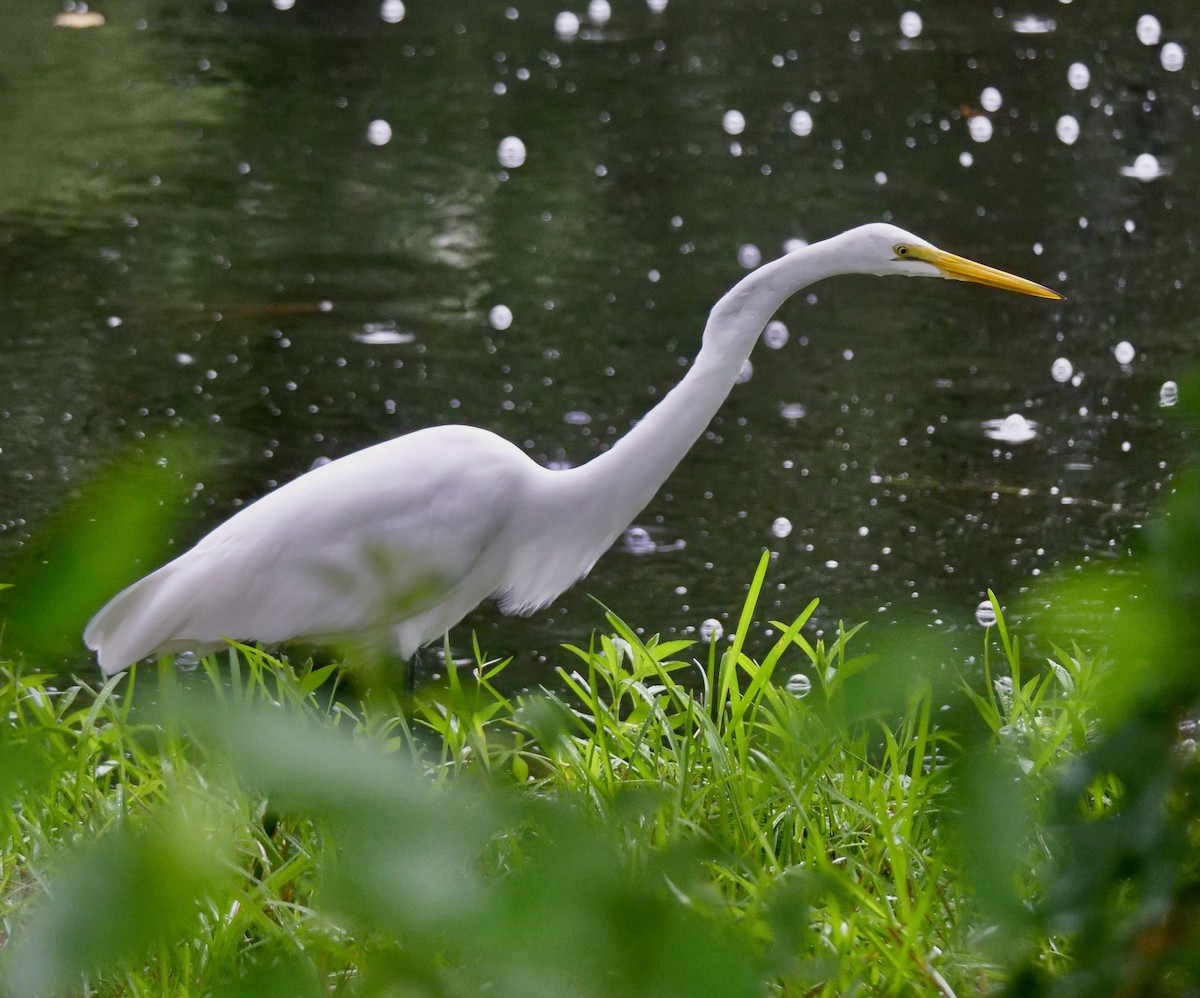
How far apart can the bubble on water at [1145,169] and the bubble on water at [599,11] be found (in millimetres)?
3428

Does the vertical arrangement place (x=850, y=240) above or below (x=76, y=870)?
below

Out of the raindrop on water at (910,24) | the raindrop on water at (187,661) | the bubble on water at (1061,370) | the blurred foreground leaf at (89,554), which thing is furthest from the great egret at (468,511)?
the raindrop on water at (910,24)

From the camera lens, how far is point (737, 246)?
5324mm

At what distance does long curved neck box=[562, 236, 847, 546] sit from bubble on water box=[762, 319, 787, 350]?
216cm

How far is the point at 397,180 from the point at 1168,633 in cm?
573

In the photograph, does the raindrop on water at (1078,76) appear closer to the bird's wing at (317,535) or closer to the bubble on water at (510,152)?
the bubble on water at (510,152)

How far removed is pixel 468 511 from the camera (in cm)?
253

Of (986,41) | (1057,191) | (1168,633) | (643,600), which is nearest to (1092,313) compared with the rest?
(1057,191)

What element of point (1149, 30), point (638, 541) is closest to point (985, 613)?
point (638, 541)

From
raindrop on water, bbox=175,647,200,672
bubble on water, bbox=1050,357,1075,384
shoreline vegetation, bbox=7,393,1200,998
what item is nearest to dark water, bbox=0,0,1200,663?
bubble on water, bbox=1050,357,1075,384

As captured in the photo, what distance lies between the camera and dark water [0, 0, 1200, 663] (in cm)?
371

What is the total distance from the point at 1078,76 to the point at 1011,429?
12.4 feet

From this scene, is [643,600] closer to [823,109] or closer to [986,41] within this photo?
[823,109]

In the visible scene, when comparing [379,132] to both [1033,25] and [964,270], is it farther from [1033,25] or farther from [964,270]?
[964,270]
